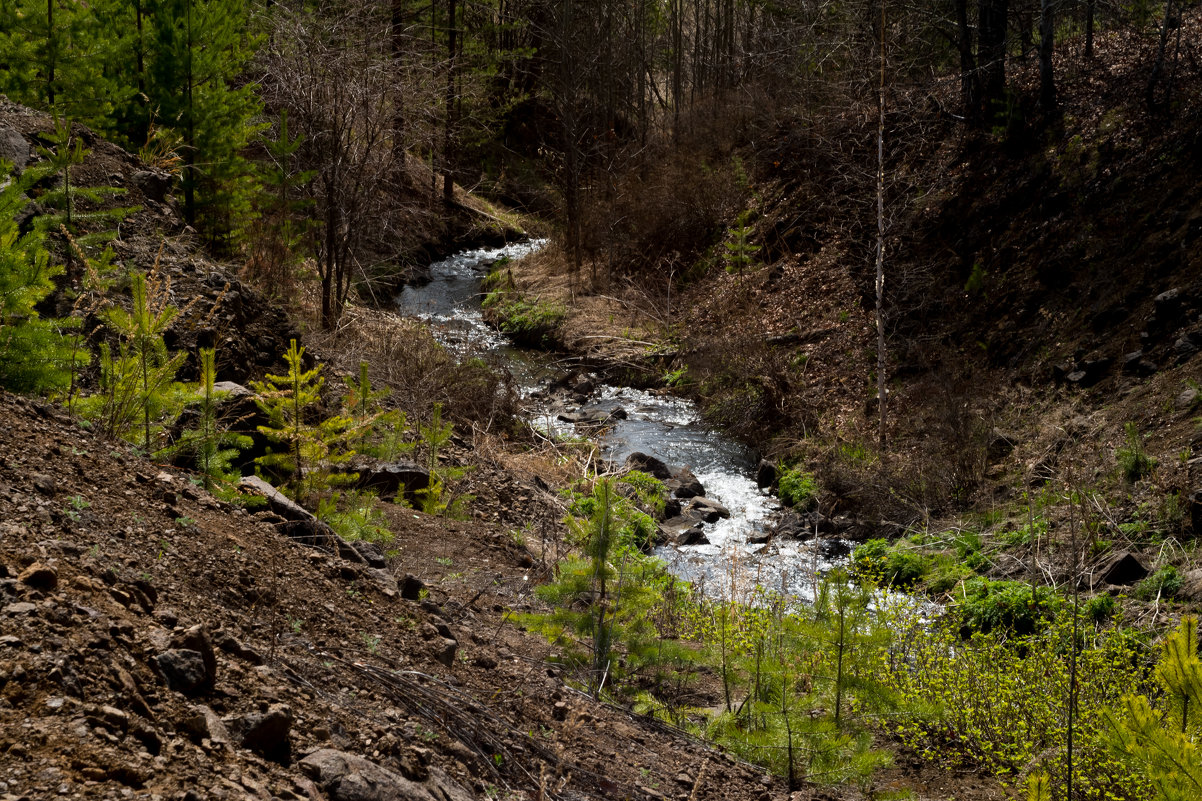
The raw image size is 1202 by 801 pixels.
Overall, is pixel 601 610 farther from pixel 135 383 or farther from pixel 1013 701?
pixel 1013 701

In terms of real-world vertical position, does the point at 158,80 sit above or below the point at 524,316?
above

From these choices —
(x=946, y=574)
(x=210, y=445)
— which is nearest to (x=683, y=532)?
(x=946, y=574)

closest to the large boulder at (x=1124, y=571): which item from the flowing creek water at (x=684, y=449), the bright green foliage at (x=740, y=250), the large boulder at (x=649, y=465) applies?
the flowing creek water at (x=684, y=449)

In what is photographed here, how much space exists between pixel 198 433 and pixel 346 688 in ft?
9.18

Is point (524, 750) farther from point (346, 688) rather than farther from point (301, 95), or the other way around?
point (301, 95)

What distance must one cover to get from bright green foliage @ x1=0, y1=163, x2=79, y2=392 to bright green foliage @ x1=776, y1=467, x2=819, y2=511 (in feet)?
30.3

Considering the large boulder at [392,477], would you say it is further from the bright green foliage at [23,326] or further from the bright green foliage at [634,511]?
the bright green foliage at [23,326]

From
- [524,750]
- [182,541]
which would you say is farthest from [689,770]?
[182,541]

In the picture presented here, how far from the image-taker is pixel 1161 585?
8352 millimetres

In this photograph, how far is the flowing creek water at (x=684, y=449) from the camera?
10.3 meters

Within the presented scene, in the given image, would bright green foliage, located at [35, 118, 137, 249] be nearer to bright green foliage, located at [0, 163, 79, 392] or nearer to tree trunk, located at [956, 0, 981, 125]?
bright green foliage, located at [0, 163, 79, 392]

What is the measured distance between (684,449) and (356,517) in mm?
8459

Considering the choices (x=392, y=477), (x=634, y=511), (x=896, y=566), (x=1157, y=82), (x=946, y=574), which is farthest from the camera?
(x=1157, y=82)

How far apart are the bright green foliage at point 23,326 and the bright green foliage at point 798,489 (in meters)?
9.23
